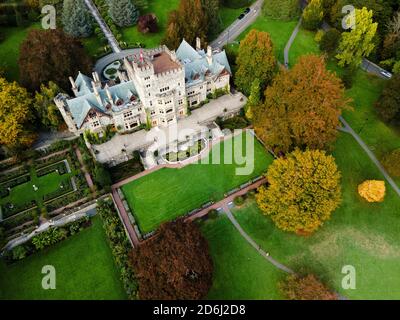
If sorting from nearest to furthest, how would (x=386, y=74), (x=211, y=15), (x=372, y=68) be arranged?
(x=386, y=74) < (x=372, y=68) < (x=211, y=15)

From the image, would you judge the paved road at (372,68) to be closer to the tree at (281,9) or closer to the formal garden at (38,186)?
the tree at (281,9)

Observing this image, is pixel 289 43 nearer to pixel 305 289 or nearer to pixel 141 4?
pixel 141 4

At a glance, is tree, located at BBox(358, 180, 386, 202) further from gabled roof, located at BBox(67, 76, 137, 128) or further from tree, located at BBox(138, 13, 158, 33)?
tree, located at BBox(138, 13, 158, 33)

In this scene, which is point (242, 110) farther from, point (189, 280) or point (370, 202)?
point (189, 280)

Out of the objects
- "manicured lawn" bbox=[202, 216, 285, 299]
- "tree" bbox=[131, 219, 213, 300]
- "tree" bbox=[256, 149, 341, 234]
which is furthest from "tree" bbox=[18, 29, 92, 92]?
"tree" bbox=[256, 149, 341, 234]

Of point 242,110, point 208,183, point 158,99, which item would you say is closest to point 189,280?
point 208,183

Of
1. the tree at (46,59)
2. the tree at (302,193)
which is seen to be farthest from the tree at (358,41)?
the tree at (46,59)

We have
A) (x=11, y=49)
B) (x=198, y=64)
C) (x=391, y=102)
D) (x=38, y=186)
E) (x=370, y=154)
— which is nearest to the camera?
(x=38, y=186)

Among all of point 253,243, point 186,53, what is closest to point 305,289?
point 253,243
